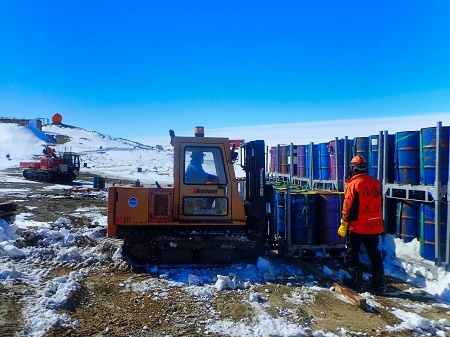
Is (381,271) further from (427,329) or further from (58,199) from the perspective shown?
(58,199)

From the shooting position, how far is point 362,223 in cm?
623

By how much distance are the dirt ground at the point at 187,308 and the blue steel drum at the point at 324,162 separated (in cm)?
336

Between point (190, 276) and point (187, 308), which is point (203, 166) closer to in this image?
point (190, 276)

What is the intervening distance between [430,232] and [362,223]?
4.12 feet

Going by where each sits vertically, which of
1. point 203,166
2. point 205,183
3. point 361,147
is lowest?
point 205,183

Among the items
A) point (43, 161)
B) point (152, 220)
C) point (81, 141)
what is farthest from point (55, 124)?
point (152, 220)

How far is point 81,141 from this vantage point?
212 ft

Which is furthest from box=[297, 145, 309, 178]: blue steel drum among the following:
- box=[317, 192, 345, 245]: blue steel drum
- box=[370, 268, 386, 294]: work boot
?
box=[370, 268, 386, 294]: work boot

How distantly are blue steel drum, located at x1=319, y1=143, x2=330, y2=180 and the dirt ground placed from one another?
3361mm

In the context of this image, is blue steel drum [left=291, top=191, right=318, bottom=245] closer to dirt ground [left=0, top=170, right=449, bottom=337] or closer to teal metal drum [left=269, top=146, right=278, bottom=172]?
dirt ground [left=0, top=170, right=449, bottom=337]

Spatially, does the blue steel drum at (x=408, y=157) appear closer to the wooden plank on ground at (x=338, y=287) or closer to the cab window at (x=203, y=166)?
the wooden plank on ground at (x=338, y=287)

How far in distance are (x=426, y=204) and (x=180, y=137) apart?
14.5ft

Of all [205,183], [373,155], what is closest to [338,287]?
[205,183]

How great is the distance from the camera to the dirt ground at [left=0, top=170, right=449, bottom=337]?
4.81m
